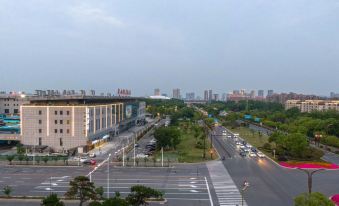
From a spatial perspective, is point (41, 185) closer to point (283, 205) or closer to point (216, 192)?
point (216, 192)

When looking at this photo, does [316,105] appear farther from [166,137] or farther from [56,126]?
[56,126]

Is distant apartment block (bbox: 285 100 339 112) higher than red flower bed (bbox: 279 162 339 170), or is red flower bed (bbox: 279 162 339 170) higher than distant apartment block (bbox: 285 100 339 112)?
distant apartment block (bbox: 285 100 339 112)

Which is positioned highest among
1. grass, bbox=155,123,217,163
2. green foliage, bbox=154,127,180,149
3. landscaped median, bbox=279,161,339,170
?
green foliage, bbox=154,127,180,149

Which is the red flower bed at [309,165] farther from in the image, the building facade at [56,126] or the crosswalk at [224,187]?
the building facade at [56,126]

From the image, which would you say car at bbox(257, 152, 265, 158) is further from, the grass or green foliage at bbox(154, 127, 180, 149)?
green foliage at bbox(154, 127, 180, 149)

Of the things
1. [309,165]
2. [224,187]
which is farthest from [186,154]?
[224,187]

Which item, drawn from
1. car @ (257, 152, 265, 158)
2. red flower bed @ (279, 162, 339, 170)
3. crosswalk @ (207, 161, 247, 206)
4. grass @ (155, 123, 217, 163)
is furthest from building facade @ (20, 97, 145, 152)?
red flower bed @ (279, 162, 339, 170)
